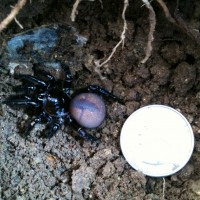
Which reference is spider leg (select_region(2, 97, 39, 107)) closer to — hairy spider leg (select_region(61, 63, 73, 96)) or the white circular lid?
hairy spider leg (select_region(61, 63, 73, 96))

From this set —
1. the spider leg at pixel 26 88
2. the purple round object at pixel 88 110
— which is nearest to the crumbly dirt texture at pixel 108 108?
the spider leg at pixel 26 88

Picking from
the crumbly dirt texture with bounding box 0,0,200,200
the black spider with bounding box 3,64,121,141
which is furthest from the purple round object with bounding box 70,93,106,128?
the crumbly dirt texture with bounding box 0,0,200,200

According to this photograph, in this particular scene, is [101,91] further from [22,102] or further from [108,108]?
[22,102]

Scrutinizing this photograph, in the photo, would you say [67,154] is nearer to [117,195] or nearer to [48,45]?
[117,195]

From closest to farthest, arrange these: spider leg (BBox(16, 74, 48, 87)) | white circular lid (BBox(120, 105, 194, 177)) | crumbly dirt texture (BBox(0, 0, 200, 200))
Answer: crumbly dirt texture (BBox(0, 0, 200, 200)) → white circular lid (BBox(120, 105, 194, 177)) → spider leg (BBox(16, 74, 48, 87))

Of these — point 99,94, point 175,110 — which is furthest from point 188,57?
point 99,94

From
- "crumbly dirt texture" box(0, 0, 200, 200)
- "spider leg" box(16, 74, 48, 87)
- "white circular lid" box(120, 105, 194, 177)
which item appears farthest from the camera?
"spider leg" box(16, 74, 48, 87)
